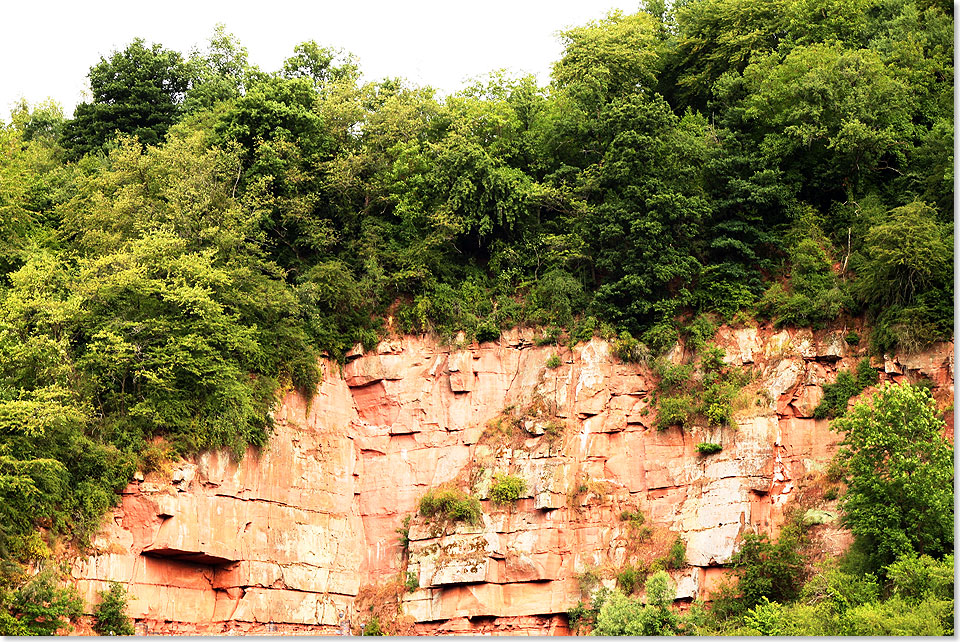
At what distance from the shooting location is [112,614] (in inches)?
1353

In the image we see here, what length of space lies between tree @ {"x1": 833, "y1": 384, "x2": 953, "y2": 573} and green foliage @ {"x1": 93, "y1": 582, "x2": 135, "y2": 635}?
20074mm

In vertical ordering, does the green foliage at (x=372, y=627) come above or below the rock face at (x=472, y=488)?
below

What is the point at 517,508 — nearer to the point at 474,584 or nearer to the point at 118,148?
the point at 474,584

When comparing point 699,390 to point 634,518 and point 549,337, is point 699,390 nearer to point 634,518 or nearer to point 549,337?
point 634,518

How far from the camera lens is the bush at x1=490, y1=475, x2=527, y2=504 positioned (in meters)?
39.6

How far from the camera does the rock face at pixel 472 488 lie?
121 feet

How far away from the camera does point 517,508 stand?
1558 inches

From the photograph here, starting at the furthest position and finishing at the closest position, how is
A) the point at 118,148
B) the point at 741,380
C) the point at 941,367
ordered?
the point at 118,148 → the point at 741,380 → the point at 941,367

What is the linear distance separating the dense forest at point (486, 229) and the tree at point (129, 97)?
459cm

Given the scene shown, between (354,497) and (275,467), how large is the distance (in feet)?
11.2

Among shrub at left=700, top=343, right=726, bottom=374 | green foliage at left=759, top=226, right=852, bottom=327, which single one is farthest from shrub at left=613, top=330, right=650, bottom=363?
green foliage at left=759, top=226, right=852, bottom=327

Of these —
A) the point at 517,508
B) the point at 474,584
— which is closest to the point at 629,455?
the point at 517,508

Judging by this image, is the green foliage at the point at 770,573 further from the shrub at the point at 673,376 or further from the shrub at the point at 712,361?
the shrub at the point at 712,361

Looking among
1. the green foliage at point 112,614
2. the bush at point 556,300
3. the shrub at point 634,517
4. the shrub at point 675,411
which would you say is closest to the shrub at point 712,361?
the shrub at point 675,411
